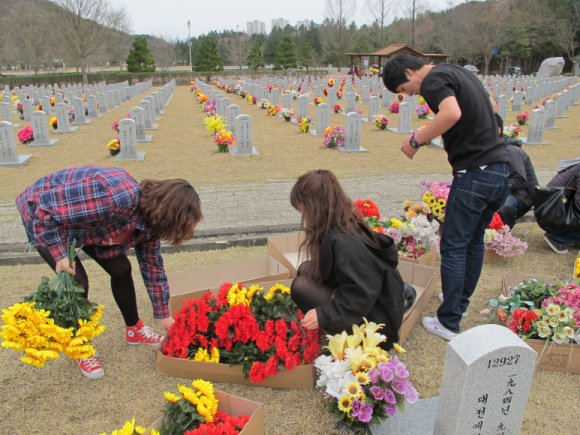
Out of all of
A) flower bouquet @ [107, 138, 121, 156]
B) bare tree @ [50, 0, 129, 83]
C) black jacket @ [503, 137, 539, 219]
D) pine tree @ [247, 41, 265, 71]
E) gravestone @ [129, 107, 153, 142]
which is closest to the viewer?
black jacket @ [503, 137, 539, 219]

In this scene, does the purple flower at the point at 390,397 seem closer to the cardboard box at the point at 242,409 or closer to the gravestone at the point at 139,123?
the cardboard box at the point at 242,409

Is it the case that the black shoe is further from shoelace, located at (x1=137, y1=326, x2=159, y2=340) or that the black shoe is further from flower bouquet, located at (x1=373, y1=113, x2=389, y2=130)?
flower bouquet, located at (x1=373, y1=113, x2=389, y2=130)

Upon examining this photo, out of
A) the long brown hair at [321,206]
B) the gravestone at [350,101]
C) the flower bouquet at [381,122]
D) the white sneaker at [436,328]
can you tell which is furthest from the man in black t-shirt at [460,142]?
the gravestone at [350,101]

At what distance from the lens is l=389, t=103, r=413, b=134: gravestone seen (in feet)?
38.0

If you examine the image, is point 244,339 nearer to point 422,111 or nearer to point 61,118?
point 61,118

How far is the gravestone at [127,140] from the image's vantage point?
334 inches

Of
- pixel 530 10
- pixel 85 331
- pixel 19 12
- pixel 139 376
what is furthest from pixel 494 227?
pixel 19 12

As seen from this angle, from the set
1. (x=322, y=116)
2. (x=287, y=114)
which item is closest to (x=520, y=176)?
(x=322, y=116)

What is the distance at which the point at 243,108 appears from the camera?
17.8 meters

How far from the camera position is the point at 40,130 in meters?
10.1

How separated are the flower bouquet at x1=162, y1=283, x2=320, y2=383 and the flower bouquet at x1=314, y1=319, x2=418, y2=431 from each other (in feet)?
0.88

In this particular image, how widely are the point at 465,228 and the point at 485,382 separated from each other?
3.57ft

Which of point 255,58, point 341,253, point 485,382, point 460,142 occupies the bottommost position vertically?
point 485,382

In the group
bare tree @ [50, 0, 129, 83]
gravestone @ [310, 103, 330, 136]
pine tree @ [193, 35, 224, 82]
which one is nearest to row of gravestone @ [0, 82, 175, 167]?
gravestone @ [310, 103, 330, 136]
